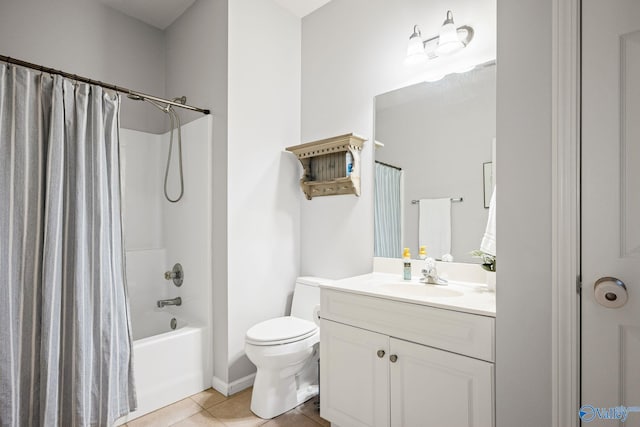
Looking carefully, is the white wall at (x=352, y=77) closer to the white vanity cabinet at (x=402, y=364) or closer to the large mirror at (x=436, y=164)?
the large mirror at (x=436, y=164)

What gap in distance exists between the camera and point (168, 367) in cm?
202

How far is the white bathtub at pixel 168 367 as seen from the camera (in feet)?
6.24

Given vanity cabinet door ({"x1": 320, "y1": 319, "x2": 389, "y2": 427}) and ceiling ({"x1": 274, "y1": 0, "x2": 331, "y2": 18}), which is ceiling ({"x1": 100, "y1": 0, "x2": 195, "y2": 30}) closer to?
ceiling ({"x1": 274, "y1": 0, "x2": 331, "y2": 18})

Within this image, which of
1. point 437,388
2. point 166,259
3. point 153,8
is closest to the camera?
point 437,388

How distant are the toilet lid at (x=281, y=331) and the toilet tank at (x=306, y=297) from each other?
15 centimetres

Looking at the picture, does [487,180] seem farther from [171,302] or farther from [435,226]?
[171,302]

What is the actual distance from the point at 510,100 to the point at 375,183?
106 cm

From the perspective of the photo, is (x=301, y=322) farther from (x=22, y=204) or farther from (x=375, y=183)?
(x=22, y=204)

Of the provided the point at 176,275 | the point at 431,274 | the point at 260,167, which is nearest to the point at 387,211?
the point at 431,274

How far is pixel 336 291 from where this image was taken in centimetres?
169

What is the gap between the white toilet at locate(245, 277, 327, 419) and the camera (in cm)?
182

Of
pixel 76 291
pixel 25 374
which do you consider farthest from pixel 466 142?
pixel 25 374

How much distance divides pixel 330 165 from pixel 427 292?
1131 mm

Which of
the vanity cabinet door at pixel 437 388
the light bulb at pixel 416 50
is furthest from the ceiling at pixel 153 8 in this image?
the vanity cabinet door at pixel 437 388
